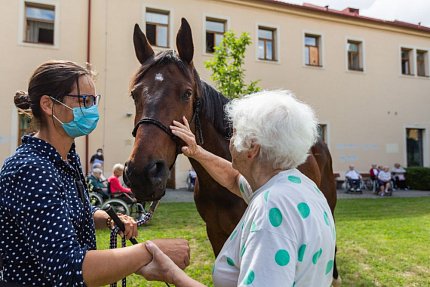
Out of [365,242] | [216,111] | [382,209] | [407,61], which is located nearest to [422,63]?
[407,61]

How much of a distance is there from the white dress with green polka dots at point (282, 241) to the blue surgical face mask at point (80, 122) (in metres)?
0.88

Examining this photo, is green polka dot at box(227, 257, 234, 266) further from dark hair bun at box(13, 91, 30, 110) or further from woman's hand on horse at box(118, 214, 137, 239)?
dark hair bun at box(13, 91, 30, 110)

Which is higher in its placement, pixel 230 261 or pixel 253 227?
pixel 253 227

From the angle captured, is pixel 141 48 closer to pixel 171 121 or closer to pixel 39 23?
pixel 171 121

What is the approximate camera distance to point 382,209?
1145cm

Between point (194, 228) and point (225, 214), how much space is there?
4996mm

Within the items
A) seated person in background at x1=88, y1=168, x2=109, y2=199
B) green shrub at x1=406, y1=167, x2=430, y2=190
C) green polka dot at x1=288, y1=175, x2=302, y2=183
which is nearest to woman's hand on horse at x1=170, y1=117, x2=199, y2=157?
green polka dot at x1=288, y1=175, x2=302, y2=183

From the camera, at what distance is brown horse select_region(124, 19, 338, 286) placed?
210 cm

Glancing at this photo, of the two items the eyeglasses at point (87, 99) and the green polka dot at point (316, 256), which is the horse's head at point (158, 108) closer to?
the eyeglasses at point (87, 99)

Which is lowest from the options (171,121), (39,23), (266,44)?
(171,121)

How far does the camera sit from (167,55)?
263 cm

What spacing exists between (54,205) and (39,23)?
50.7 ft

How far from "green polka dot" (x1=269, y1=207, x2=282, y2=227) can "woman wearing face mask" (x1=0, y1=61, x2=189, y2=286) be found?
1.61ft

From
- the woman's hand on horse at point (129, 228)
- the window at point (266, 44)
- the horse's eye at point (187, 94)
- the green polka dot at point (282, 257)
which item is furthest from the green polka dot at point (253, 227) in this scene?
the window at point (266, 44)
